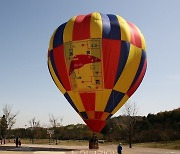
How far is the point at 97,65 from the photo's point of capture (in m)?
23.2

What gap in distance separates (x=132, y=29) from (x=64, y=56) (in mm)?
6290

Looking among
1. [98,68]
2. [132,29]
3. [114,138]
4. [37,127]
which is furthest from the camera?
[37,127]

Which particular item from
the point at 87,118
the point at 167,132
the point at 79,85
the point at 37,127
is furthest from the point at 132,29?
the point at 37,127

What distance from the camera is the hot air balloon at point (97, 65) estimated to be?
23.3 meters

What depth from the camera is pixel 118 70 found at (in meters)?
23.5

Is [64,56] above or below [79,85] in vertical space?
above

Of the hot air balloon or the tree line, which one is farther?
the tree line

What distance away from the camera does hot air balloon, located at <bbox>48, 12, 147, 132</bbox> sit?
2327 cm

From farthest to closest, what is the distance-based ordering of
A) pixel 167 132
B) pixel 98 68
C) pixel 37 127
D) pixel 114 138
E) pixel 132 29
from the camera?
pixel 37 127 → pixel 114 138 → pixel 167 132 → pixel 132 29 → pixel 98 68

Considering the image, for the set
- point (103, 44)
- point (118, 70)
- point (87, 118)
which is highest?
point (103, 44)

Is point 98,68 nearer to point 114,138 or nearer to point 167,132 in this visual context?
point 167,132

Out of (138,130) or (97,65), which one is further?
(138,130)

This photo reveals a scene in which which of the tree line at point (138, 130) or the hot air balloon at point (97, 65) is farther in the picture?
the tree line at point (138, 130)

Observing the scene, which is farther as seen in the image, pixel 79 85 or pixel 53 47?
pixel 53 47
